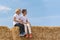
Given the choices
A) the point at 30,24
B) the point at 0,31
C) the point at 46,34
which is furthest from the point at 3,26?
the point at 46,34

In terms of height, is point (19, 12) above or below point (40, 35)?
above

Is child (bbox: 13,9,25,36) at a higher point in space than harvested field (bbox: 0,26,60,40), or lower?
higher

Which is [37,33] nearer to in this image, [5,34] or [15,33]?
[15,33]

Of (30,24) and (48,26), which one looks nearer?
(30,24)

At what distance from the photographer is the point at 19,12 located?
18125mm

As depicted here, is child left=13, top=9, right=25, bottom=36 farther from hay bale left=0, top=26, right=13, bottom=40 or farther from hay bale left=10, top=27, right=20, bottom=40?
hay bale left=0, top=26, right=13, bottom=40

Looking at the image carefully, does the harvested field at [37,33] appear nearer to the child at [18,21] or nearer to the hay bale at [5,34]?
the hay bale at [5,34]

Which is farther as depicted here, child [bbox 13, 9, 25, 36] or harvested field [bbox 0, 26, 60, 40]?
harvested field [bbox 0, 26, 60, 40]

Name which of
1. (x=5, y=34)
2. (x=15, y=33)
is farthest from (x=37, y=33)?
(x=5, y=34)

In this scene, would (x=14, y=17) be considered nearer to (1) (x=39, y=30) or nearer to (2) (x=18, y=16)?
(2) (x=18, y=16)

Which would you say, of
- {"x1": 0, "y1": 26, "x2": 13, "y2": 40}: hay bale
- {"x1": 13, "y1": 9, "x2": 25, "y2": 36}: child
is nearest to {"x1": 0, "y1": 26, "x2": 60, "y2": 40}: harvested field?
{"x1": 0, "y1": 26, "x2": 13, "y2": 40}: hay bale

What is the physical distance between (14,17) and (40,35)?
84.7 inches

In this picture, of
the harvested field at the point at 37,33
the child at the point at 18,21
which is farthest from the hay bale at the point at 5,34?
the child at the point at 18,21

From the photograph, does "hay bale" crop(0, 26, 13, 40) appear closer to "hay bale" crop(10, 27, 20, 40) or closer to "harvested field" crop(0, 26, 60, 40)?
"harvested field" crop(0, 26, 60, 40)
